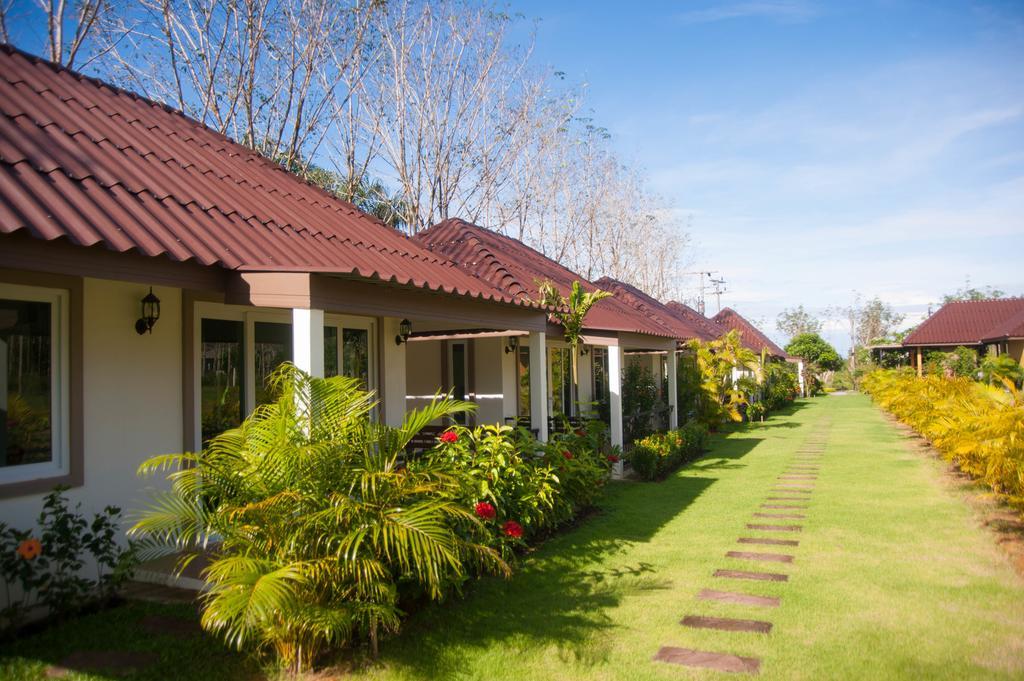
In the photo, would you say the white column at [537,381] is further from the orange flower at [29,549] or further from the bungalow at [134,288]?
the orange flower at [29,549]

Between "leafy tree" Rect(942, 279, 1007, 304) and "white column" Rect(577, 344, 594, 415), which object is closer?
"white column" Rect(577, 344, 594, 415)

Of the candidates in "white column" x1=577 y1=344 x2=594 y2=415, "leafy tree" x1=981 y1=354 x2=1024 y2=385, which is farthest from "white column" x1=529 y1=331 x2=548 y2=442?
"leafy tree" x1=981 y1=354 x2=1024 y2=385

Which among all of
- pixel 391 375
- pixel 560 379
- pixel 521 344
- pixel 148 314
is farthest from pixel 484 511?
pixel 560 379

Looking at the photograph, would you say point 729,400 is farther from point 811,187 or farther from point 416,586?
point 416,586

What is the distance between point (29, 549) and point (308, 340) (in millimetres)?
2310

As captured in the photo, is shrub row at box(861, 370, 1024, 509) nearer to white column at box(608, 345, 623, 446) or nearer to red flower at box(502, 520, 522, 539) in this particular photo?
red flower at box(502, 520, 522, 539)

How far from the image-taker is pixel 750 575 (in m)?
6.52

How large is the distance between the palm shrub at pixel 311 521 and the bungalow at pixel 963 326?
4037 centimetres

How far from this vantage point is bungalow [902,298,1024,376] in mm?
40125

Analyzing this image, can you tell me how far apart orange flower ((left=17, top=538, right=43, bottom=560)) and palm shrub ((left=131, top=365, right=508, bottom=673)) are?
3.30ft

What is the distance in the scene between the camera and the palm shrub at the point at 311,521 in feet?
13.2

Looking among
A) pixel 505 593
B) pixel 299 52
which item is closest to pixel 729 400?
pixel 299 52

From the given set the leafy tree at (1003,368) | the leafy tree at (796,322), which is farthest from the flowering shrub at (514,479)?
the leafy tree at (796,322)

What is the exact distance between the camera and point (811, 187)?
22.4 m
